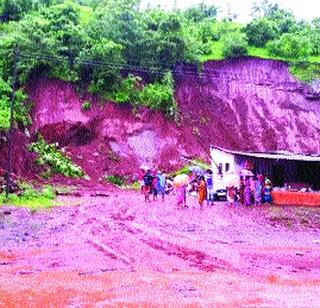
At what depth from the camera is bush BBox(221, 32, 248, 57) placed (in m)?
52.6

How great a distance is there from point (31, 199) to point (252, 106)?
95.0 feet

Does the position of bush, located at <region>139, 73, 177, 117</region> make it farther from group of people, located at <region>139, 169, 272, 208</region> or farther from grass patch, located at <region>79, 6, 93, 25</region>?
group of people, located at <region>139, 169, 272, 208</region>

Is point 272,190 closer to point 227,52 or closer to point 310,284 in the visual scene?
point 310,284

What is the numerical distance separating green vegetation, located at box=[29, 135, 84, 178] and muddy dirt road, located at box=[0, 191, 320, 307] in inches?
683

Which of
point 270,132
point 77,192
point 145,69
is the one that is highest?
point 145,69

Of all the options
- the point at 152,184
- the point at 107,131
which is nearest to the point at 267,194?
the point at 152,184

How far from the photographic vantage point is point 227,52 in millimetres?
52969

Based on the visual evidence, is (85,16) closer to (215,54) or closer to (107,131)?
(215,54)

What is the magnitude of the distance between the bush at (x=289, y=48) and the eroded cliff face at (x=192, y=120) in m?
2.30

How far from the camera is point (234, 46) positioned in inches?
2071

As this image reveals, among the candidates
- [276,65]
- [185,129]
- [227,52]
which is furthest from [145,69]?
[276,65]

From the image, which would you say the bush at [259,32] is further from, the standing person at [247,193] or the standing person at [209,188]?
the standing person at [209,188]

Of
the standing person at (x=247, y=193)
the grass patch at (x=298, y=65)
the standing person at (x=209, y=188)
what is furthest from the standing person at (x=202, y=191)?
the grass patch at (x=298, y=65)

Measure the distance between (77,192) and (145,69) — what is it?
1661 centimetres
